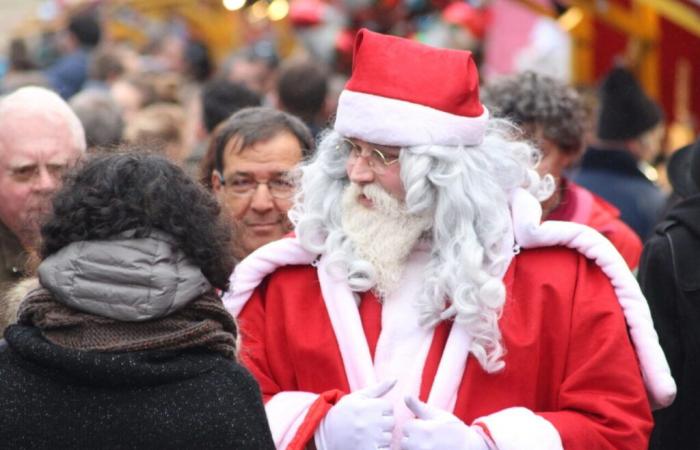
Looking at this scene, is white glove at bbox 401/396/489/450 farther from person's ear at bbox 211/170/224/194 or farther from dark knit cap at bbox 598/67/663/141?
dark knit cap at bbox 598/67/663/141

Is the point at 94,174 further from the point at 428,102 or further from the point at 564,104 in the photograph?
the point at 564,104

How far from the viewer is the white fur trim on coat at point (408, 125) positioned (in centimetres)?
435

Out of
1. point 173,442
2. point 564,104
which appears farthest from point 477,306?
point 564,104

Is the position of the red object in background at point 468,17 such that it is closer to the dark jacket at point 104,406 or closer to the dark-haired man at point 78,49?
the dark-haired man at point 78,49

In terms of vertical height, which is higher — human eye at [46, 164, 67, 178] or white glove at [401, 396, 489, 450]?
human eye at [46, 164, 67, 178]

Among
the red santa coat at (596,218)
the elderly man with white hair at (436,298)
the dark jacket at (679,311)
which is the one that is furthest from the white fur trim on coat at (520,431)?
the red santa coat at (596,218)

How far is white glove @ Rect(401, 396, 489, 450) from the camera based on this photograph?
4.07 m

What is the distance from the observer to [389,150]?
4410 millimetres

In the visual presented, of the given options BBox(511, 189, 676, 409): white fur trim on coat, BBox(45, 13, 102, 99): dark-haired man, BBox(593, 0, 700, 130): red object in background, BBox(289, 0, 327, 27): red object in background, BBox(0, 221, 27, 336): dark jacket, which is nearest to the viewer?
BBox(511, 189, 676, 409): white fur trim on coat

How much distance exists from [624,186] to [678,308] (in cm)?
278

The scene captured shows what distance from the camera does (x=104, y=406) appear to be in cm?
335

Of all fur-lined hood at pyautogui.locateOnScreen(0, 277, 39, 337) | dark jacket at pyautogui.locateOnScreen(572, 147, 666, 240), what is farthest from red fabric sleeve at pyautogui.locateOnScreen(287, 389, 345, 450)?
dark jacket at pyautogui.locateOnScreen(572, 147, 666, 240)

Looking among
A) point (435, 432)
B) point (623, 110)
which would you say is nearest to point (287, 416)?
point (435, 432)

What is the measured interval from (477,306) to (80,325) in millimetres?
1256
